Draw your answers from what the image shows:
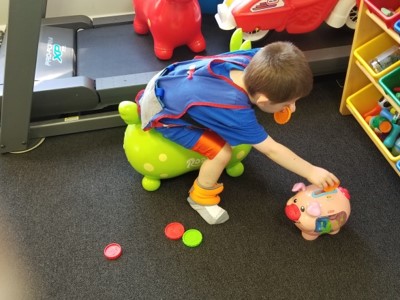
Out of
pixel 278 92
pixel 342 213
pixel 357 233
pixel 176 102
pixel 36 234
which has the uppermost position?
pixel 278 92

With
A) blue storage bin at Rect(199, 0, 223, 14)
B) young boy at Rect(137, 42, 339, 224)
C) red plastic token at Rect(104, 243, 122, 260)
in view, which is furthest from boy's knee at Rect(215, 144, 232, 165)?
blue storage bin at Rect(199, 0, 223, 14)

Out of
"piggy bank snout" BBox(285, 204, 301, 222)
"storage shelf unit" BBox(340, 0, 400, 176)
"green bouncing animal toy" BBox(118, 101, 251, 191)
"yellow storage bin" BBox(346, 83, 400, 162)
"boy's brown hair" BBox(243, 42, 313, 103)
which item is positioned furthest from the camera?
"yellow storage bin" BBox(346, 83, 400, 162)

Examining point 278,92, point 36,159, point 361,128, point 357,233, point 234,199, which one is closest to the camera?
point 278,92

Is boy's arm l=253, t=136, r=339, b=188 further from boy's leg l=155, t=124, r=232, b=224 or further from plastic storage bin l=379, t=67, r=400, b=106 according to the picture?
plastic storage bin l=379, t=67, r=400, b=106

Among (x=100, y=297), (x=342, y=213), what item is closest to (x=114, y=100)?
(x=100, y=297)

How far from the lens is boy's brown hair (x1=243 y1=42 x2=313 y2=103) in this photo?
115 centimetres

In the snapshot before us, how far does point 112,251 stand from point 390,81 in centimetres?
126

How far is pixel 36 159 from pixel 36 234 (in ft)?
1.35

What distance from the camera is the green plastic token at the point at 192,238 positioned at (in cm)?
147

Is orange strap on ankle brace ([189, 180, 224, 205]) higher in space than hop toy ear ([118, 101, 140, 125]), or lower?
lower

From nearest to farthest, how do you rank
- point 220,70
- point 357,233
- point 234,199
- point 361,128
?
point 220,70 → point 357,233 → point 234,199 → point 361,128

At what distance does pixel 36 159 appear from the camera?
1805mm

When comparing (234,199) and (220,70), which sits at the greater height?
(220,70)

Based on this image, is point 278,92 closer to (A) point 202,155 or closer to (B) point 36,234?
(A) point 202,155
